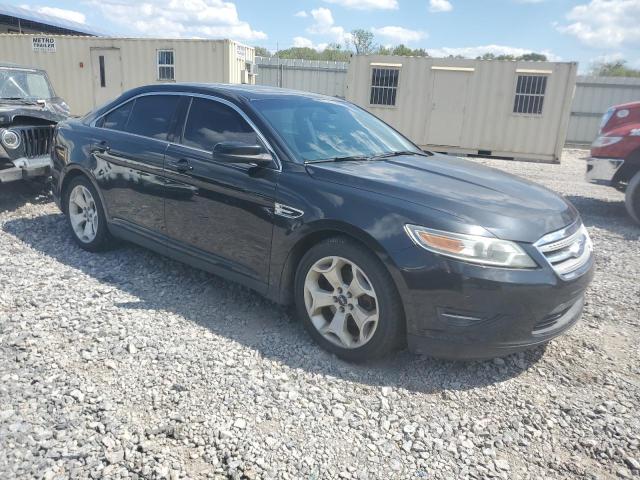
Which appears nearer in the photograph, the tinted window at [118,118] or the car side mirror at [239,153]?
the car side mirror at [239,153]

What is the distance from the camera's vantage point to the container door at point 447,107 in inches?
535

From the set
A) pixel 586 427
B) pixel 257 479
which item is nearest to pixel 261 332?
pixel 257 479

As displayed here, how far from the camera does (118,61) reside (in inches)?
593

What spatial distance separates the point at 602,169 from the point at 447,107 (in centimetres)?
708

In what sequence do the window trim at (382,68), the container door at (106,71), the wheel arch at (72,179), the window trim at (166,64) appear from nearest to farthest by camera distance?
1. the wheel arch at (72,179)
2. the window trim at (382,68)
3. the window trim at (166,64)
4. the container door at (106,71)

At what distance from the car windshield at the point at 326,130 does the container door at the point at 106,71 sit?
12911 millimetres

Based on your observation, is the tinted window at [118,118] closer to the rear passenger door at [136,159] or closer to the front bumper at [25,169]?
the rear passenger door at [136,159]

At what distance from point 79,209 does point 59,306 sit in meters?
1.64

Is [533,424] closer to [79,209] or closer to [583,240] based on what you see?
[583,240]

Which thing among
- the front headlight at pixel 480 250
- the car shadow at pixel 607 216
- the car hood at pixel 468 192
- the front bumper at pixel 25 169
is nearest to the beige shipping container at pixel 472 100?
the car shadow at pixel 607 216

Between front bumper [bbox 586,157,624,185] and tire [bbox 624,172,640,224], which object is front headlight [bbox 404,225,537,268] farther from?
front bumper [bbox 586,157,624,185]

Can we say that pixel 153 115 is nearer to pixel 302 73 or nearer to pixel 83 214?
pixel 83 214

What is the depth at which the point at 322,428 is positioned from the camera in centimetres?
255

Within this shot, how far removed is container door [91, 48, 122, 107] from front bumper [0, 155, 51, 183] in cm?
977
